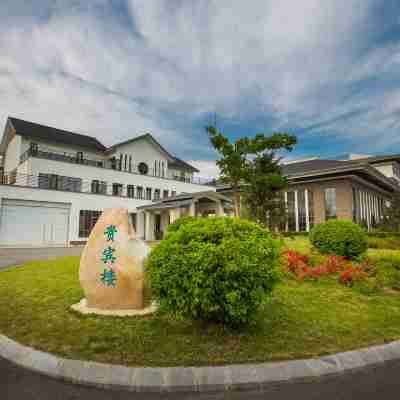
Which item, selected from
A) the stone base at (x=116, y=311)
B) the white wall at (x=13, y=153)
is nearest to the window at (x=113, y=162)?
the white wall at (x=13, y=153)

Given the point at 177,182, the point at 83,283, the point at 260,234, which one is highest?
the point at 177,182

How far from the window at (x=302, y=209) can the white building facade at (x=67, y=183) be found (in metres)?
13.0

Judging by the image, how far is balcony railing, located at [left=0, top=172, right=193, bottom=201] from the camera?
23.2 meters

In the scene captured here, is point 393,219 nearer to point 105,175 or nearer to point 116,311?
point 116,311

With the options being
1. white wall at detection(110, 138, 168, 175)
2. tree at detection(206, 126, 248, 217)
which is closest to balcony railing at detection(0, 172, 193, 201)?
white wall at detection(110, 138, 168, 175)

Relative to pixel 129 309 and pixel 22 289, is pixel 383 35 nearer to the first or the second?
pixel 129 309

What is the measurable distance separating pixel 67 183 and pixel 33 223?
15.8 feet

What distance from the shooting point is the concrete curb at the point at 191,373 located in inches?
116

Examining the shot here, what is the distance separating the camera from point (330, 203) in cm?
1911

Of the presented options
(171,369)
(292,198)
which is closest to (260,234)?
(171,369)

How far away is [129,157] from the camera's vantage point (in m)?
32.5

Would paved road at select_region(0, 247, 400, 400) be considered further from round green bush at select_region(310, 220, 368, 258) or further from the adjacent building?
the adjacent building

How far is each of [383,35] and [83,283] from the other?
1244 centimetres

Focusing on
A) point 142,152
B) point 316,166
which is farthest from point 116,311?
point 142,152
